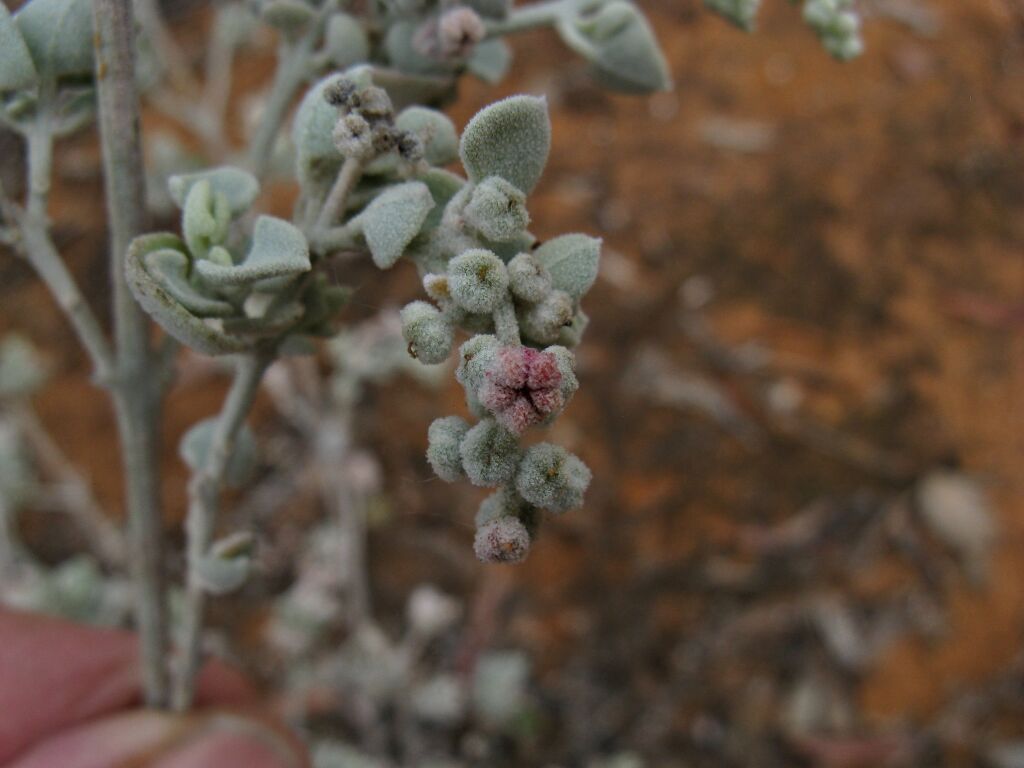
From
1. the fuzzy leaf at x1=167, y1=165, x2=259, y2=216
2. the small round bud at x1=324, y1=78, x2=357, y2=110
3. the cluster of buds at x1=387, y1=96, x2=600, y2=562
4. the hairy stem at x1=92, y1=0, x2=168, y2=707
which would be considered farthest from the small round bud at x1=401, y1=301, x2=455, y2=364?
the hairy stem at x1=92, y1=0, x2=168, y2=707

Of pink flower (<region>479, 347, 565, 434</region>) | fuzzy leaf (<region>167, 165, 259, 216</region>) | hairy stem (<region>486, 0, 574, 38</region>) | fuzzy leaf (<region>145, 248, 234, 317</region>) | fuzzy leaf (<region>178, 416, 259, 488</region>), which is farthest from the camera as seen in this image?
fuzzy leaf (<region>178, 416, 259, 488</region>)

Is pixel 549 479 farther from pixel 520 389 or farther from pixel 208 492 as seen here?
pixel 208 492

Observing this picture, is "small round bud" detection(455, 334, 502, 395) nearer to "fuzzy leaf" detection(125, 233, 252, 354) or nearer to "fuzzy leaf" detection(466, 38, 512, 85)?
"fuzzy leaf" detection(125, 233, 252, 354)

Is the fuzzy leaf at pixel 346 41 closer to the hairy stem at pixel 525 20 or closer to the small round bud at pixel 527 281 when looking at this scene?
the hairy stem at pixel 525 20

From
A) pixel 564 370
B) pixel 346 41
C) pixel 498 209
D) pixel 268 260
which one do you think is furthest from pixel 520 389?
pixel 346 41

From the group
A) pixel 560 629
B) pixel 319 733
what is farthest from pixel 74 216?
pixel 560 629

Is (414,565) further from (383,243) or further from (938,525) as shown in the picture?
(383,243)

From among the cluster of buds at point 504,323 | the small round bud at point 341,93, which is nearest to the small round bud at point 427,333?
the cluster of buds at point 504,323
